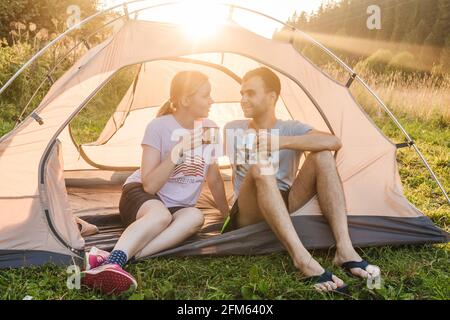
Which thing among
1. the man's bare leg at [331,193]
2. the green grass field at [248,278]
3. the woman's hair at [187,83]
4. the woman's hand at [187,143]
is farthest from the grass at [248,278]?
the woman's hair at [187,83]

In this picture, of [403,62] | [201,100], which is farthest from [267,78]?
[403,62]

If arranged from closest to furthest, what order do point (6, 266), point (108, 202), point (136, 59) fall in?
point (6, 266)
point (136, 59)
point (108, 202)

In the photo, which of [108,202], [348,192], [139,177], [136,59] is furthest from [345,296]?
[108,202]

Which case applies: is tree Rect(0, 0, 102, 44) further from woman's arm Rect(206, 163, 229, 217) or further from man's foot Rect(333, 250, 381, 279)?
man's foot Rect(333, 250, 381, 279)

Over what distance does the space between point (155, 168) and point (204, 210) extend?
3.23 feet

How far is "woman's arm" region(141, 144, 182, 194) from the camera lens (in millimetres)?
2938

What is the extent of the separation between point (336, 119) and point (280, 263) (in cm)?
92

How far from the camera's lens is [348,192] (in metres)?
3.24

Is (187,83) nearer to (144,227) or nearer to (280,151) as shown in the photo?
(280,151)

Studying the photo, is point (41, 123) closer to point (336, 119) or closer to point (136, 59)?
point (136, 59)

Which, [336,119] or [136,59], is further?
[336,119]

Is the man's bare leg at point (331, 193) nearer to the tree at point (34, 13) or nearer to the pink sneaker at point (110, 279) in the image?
the pink sneaker at point (110, 279)

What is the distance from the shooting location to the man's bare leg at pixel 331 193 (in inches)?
111
